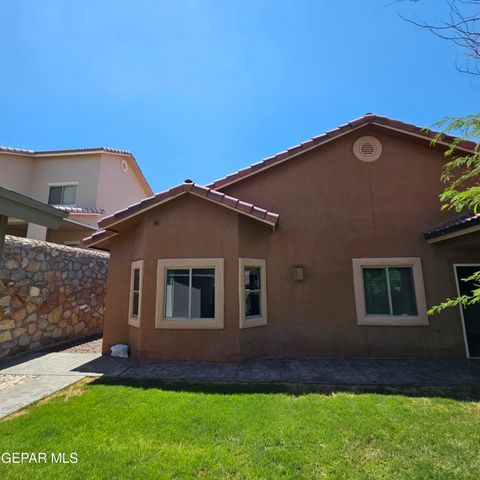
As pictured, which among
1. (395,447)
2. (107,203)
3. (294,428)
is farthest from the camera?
(107,203)

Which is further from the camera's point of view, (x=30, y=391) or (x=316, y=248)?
(x=316, y=248)

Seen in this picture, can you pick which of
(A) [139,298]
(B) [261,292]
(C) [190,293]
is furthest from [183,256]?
(B) [261,292]

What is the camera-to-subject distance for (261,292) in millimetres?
9688

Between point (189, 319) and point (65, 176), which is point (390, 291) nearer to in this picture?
point (189, 319)

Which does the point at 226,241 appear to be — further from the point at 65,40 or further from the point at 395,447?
the point at 65,40

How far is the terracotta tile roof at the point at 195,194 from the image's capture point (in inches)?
347

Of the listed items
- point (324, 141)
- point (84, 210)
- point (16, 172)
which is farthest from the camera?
point (16, 172)

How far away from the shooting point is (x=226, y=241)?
356 inches

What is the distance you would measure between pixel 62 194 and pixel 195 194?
1655 centimetres

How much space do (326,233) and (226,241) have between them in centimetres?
371

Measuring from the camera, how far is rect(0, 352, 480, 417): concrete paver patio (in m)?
6.82

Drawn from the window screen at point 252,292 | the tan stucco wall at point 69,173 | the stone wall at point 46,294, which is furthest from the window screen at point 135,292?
the tan stucco wall at point 69,173

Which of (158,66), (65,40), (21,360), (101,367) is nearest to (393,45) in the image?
(158,66)

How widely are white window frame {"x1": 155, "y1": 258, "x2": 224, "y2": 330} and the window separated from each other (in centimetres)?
1553
